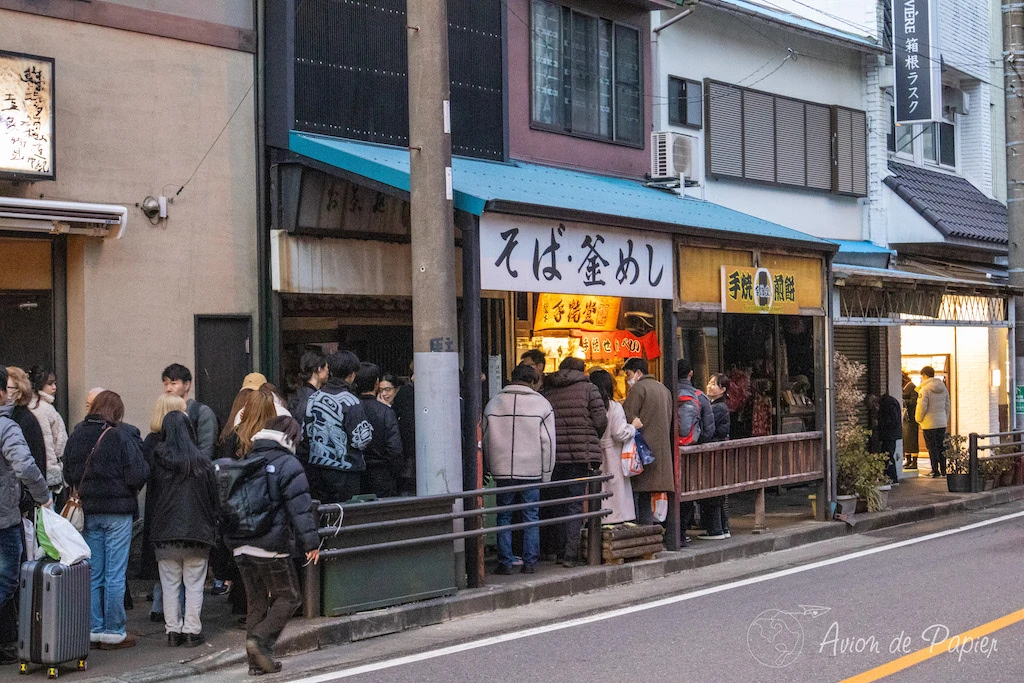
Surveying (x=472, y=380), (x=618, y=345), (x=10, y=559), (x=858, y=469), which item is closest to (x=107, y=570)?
(x=10, y=559)

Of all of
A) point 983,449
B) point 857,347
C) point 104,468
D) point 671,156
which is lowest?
point 983,449

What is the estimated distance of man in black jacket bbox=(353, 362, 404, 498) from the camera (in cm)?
1037

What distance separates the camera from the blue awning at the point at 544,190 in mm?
11055

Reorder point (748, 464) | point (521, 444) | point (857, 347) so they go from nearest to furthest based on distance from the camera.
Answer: point (521, 444) → point (748, 464) → point (857, 347)

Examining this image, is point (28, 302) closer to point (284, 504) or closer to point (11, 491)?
point (11, 491)

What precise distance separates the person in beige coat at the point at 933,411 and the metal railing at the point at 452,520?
10068 mm

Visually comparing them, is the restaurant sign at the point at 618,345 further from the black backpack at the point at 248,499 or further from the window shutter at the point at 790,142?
the black backpack at the point at 248,499

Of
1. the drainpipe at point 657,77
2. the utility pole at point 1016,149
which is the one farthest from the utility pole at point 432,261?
the utility pole at point 1016,149

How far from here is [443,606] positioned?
979cm

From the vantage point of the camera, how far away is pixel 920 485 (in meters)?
19.7

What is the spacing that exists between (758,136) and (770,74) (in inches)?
45.1

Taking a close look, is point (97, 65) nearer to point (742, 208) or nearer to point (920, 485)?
point (742, 208)

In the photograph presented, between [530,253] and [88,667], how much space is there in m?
5.34

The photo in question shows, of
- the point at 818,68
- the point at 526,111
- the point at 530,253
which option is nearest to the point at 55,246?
the point at 530,253
